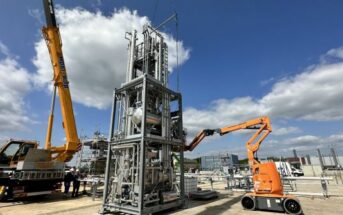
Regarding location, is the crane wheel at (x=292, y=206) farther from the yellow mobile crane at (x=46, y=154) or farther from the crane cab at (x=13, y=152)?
the crane cab at (x=13, y=152)

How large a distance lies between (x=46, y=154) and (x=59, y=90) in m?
4.63

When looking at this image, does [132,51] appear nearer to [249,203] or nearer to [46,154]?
[46,154]

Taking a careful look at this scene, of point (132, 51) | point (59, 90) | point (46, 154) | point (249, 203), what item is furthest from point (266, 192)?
point (59, 90)

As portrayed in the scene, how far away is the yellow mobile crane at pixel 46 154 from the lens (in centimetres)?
1213

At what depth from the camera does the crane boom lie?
1460 cm

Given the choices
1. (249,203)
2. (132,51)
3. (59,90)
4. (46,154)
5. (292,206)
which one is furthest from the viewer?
(59,90)

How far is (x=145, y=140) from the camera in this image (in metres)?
8.46

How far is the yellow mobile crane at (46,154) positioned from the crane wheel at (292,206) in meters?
13.1

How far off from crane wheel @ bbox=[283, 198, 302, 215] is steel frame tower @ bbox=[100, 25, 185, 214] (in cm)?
443

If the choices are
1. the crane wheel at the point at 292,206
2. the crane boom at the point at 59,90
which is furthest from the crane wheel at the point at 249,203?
the crane boom at the point at 59,90

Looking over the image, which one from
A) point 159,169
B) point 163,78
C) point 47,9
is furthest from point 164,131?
point 47,9

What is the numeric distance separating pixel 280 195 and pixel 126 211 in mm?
6332

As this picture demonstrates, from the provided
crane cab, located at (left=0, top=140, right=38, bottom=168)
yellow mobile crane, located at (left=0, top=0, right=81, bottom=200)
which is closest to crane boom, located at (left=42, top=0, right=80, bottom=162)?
yellow mobile crane, located at (left=0, top=0, right=81, bottom=200)

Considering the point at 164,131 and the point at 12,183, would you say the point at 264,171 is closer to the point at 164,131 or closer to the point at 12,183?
the point at 164,131
